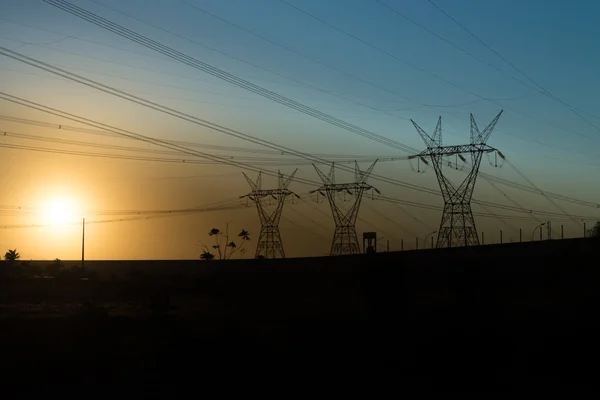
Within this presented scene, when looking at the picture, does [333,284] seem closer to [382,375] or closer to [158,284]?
[158,284]

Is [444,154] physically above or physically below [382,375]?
above

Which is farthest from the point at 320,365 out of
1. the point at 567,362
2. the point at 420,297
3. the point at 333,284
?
the point at 333,284

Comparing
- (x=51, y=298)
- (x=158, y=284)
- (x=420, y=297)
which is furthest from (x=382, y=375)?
(x=158, y=284)

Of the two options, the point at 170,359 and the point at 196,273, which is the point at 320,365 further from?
the point at 196,273

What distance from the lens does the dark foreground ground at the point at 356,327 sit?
1157 inches

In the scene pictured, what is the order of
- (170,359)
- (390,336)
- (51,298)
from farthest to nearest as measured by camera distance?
(51,298) < (390,336) < (170,359)

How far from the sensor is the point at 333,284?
76375 millimetres

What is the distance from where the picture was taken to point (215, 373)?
28.2 m

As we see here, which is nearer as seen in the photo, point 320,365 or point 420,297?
point 320,365

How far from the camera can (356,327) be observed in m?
43.3

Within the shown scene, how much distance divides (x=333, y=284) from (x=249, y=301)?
12467 mm

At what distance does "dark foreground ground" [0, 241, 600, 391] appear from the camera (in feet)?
96.4

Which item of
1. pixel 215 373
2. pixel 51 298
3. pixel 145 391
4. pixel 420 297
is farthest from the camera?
pixel 51 298

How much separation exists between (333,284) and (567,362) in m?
44.6
